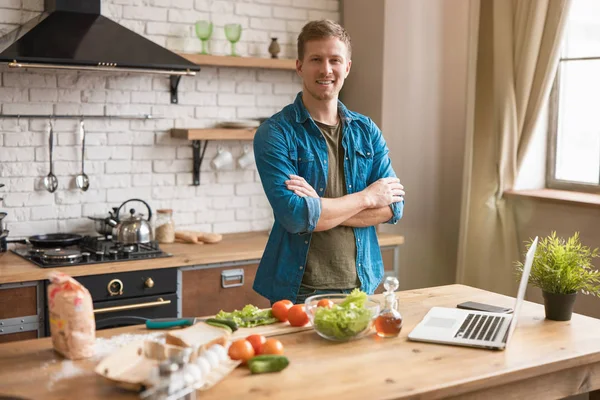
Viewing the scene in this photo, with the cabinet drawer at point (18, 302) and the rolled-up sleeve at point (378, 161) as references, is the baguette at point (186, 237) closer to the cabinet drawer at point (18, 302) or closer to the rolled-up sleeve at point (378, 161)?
the cabinet drawer at point (18, 302)

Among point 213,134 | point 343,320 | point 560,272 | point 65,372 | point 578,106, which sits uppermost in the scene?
point 578,106

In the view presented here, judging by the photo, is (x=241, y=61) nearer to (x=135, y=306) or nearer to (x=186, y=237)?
(x=186, y=237)

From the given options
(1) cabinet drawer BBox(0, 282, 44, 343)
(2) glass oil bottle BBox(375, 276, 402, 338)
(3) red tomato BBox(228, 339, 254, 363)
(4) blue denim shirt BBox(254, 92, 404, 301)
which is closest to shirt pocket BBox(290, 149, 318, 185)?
(4) blue denim shirt BBox(254, 92, 404, 301)

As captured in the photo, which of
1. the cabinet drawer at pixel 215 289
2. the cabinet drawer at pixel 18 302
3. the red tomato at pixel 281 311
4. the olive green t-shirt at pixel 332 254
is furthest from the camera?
the cabinet drawer at pixel 215 289

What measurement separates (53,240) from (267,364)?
221 cm

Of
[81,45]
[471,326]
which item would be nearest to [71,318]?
[471,326]

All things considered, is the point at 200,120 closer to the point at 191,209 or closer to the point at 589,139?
the point at 191,209

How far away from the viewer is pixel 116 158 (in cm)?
423

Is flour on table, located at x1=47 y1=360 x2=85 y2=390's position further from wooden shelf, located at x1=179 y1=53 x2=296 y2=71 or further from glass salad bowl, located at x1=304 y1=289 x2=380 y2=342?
wooden shelf, located at x1=179 y1=53 x2=296 y2=71

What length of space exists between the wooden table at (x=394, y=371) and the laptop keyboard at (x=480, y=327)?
71 millimetres

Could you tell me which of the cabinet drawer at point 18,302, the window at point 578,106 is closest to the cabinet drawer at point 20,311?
the cabinet drawer at point 18,302

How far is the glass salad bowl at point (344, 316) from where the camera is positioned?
2217mm

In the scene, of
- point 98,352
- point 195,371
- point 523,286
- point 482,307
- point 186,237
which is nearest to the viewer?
point 195,371

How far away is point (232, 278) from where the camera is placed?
3920mm
